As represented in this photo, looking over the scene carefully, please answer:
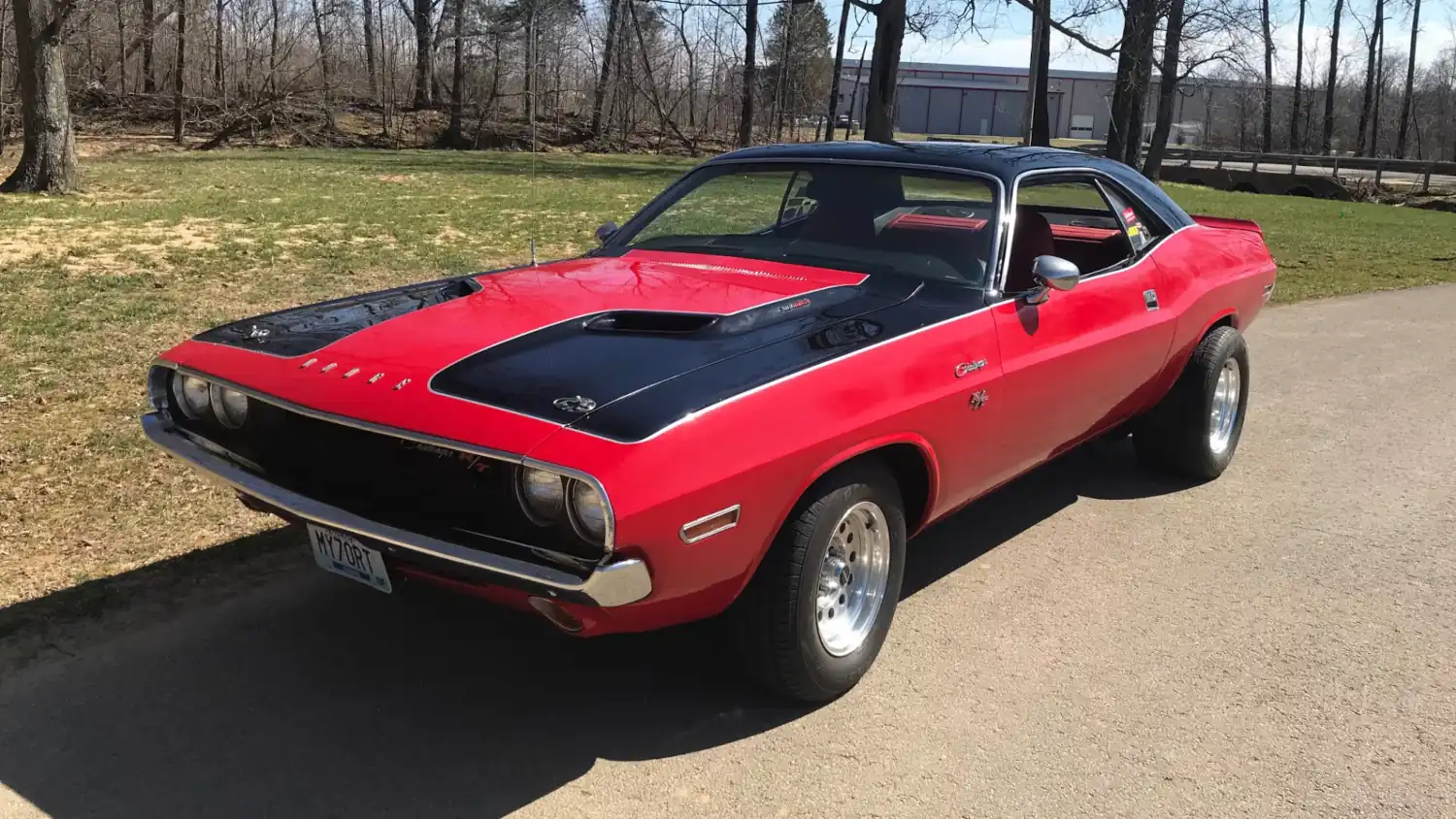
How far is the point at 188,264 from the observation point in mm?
9781

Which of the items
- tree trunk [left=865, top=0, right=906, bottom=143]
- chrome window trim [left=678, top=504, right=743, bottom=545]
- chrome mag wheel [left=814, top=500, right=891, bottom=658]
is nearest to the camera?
chrome window trim [left=678, top=504, right=743, bottom=545]

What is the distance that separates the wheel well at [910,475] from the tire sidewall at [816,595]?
0.33 ft

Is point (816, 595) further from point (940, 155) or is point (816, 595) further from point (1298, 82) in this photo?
point (1298, 82)

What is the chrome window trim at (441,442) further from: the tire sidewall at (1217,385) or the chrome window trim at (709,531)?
the tire sidewall at (1217,385)

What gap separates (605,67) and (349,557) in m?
36.2

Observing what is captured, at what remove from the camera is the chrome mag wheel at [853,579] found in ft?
10.6

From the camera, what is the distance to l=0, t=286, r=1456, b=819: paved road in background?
9.21 ft

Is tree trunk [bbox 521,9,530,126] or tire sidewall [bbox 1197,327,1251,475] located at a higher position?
tree trunk [bbox 521,9,530,126]

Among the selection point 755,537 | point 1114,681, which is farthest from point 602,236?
point 1114,681

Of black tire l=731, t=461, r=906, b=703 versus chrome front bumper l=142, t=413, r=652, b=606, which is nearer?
chrome front bumper l=142, t=413, r=652, b=606

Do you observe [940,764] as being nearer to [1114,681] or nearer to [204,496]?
[1114,681]

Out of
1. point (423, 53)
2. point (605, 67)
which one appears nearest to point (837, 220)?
point (605, 67)

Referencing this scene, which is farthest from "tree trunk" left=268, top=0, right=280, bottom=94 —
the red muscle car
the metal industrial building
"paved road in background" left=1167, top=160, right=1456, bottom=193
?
the metal industrial building

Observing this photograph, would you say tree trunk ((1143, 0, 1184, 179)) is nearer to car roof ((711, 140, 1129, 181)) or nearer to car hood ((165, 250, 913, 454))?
car roof ((711, 140, 1129, 181))
